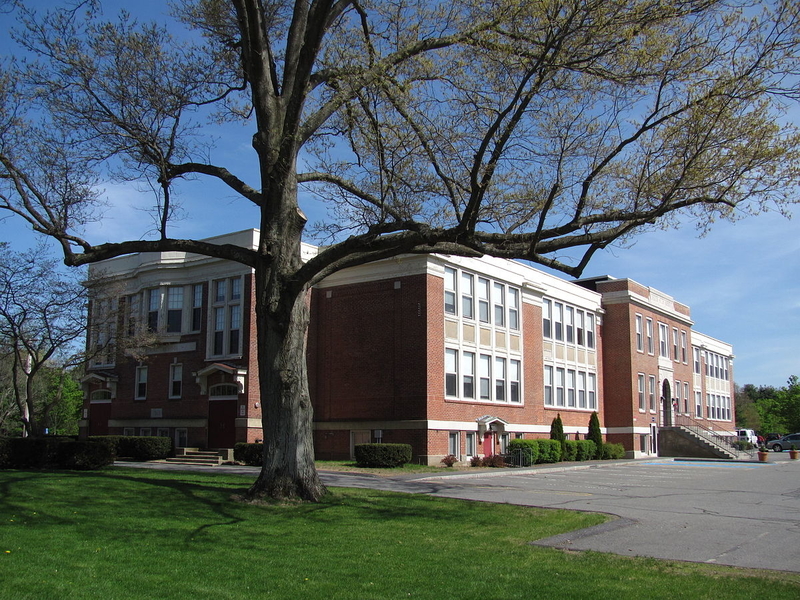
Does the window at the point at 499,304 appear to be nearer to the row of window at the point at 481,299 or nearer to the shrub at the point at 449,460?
the row of window at the point at 481,299

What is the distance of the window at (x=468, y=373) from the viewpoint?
3250cm

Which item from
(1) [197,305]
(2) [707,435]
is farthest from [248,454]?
(2) [707,435]

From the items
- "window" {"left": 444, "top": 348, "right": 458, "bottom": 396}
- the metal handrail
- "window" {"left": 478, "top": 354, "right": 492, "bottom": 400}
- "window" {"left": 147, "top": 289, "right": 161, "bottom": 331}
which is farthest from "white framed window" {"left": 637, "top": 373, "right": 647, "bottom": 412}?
"window" {"left": 147, "top": 289, "right": 161, "bottom": 331}

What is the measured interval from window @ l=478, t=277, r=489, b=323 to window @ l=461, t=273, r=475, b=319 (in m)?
0.66

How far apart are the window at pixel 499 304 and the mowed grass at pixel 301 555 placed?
68.7ft

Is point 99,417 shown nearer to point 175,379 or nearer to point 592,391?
point 175,379

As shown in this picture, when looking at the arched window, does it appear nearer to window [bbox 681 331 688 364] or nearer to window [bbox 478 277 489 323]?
window [bbox 478 277 489 323]

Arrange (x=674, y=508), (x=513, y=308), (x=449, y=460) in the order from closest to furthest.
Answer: (x=674, y=508)
(x=449, y=460)
(x=513, y=308)

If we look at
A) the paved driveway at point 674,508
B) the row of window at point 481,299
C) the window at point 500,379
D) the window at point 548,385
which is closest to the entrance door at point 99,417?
the row of window at point 481,299

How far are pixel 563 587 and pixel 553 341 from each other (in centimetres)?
3344

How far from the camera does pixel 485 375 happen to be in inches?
1336

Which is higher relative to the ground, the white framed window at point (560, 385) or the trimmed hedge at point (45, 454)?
the white framed window at point (560, 385)

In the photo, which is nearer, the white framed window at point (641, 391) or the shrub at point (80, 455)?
the shrub at point (80, 455)

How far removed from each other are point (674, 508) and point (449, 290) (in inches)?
654
